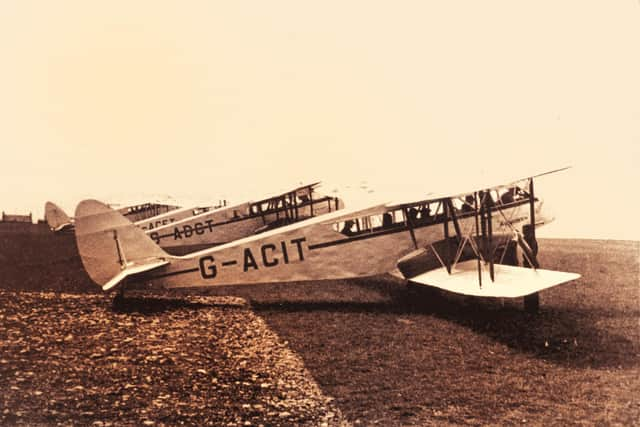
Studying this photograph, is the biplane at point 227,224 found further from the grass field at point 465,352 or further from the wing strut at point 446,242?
the wing strut at point 446,242

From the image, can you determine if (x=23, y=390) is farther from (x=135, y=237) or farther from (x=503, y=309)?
(x=503, y=309)

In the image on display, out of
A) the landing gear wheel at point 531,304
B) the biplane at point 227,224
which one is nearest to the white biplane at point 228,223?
the biplane at point 227,224

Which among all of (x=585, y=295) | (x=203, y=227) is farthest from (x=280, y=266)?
(x=203, y=227)

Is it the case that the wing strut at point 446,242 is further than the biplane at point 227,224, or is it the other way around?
the biplane at point 227,224

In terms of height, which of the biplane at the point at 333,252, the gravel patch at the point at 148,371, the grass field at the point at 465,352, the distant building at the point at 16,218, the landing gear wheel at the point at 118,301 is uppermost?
the distant building at the point at 16,218

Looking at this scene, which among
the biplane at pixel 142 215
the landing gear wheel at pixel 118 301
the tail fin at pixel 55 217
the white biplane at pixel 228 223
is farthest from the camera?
the tail fin at pixel 55 217

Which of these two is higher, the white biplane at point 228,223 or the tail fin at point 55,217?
the tail fin at point 55,217

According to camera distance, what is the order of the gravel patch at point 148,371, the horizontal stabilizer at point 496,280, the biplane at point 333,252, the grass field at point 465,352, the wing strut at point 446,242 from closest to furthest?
the gravel patch at point 148,371, the grass field at point 465,352, the horizontal stabilizer at point 496,280, the biplane at point 333,252, the wing strut at point 446,242
